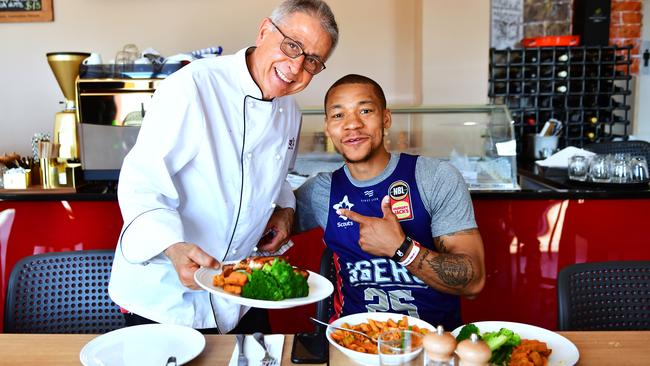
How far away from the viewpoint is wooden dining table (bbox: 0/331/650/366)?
1.33m

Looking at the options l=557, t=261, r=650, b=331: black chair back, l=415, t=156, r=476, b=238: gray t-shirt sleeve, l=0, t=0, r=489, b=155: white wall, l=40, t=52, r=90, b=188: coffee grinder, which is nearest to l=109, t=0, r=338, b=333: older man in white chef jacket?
l=415, t=156, r=476, b=238: gray t-shirt sleeve

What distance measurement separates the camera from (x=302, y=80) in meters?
1.70

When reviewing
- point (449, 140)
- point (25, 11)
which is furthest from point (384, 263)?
point (25, 11)

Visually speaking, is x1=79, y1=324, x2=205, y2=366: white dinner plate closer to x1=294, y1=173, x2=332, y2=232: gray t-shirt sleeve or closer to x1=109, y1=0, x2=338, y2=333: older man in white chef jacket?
x1=109, y1=0, x2=338, y2=333: older man in white chef jacket

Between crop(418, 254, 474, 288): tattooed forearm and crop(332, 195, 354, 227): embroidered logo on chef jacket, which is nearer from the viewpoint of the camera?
crop(418, 254, 474, 288): tattooed forearm

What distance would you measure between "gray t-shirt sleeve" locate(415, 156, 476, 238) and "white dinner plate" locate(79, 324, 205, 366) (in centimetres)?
82

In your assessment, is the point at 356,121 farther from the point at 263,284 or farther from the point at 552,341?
the point at 552,341

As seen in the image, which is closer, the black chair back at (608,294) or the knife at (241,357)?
the knife at (241,357)

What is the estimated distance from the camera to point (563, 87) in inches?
220

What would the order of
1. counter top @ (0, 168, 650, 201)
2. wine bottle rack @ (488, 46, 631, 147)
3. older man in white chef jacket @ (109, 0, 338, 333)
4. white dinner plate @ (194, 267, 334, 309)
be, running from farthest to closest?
wine bottle rack @ (488, 46, 631, 147)
counter top @ (0, 168, 650, 201)
older man in white chef jacket @ (109, 0, 338, 333)
white dinner plate @ (194, 267, 334, 309)

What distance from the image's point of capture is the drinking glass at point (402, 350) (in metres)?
1.08

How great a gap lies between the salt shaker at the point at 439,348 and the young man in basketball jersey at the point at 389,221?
67 centimetres

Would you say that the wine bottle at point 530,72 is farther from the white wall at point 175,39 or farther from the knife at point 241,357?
the knife at point 241,357

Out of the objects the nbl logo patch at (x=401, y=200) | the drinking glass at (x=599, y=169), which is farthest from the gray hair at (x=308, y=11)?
the drinking glass at (x=599, y=169)
